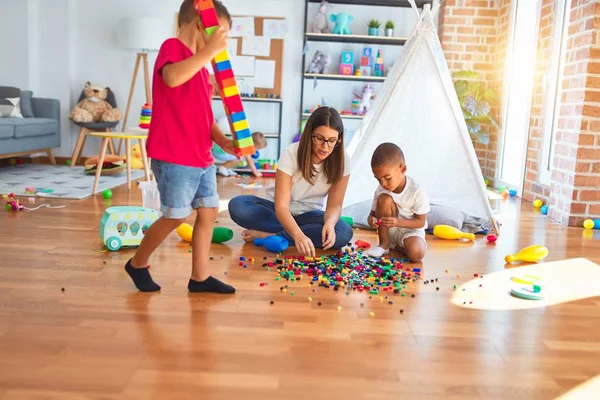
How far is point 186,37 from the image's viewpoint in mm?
1792

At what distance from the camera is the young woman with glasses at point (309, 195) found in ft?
7.80

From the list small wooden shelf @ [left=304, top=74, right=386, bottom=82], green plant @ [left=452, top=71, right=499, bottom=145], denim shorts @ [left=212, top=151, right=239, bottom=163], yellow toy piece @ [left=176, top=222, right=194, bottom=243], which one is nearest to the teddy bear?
denim shorts @ [left=212, top=151, right=239, bottom=163]

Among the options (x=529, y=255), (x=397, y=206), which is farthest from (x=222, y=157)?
(x=529, y=255)

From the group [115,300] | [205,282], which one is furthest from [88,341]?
[205,282]

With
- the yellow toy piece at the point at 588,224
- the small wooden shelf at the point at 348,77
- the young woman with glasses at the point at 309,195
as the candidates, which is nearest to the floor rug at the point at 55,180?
the young woman with glasses at the point at 309,195

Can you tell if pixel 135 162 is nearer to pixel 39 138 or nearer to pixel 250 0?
pixel 39 138

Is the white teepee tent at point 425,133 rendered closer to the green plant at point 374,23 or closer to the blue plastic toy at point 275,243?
the blue plastic toy at point 275,243

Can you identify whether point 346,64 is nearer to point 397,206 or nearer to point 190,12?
point 397,206

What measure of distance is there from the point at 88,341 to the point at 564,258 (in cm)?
215

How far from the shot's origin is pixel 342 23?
5.91 meters

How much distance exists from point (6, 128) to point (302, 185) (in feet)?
11.1

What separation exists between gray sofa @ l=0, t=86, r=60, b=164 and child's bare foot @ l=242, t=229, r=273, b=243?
3.07 m

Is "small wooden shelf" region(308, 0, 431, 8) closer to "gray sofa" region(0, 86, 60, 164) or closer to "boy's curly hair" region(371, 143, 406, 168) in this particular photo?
"gray sofa" region(0, 86, 60, 164)

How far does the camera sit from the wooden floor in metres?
1.36
